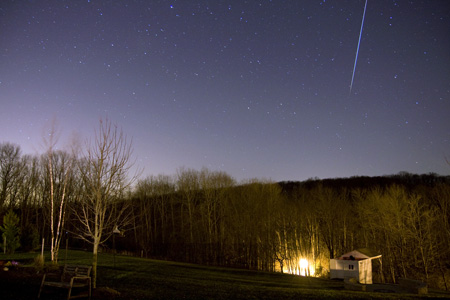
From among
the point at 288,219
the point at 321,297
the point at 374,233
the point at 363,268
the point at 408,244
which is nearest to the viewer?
the point at 321,297

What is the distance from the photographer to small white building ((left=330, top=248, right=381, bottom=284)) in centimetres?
2352

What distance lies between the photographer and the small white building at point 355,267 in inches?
926

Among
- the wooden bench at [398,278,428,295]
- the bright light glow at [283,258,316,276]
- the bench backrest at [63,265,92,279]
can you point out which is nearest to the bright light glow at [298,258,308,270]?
the bright light glow at [283,258,316,276]

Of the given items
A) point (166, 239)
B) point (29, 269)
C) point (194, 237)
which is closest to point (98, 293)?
point (29, 269)

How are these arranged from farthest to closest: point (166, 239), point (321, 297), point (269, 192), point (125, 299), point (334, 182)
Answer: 1. point (334, 182)
2. point (166, 239)
3. point (269, 192)
4. point (321, 297)
5. point (125, 299)

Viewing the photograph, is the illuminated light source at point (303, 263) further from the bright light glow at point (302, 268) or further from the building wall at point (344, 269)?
the building wall at point (344, 269)

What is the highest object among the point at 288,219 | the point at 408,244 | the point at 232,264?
the point at 288,219

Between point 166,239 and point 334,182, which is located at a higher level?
point 334,182

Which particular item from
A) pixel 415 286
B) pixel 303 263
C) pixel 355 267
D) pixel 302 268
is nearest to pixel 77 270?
pixel 415 286

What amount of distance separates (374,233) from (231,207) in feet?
58.1

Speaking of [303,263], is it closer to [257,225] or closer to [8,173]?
[257,225]

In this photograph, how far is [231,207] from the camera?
4300 centimetres

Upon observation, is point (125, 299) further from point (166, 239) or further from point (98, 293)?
point (166, 239)

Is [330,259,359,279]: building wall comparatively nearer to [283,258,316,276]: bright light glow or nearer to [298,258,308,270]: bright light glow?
[283,258,316,276]: bright light glow
